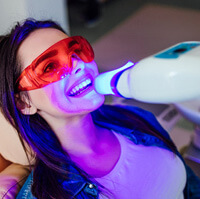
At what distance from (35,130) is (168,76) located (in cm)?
47

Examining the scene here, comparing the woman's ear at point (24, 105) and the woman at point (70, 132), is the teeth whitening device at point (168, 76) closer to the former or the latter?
the woman at point (70, 132)

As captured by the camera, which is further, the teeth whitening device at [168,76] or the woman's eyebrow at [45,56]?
the woman's eyebrow at [45,56]

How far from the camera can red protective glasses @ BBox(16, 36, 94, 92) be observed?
82 cm

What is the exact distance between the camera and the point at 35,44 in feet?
2.77

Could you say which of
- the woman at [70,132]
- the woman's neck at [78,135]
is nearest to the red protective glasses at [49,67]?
the woman at [70,132]

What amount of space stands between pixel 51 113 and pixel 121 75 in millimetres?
242

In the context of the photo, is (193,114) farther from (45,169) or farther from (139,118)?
(45,169)

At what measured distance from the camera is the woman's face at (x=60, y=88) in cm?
84

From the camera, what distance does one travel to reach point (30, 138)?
94 cm

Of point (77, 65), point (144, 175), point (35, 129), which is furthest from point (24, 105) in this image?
point (144, 175)

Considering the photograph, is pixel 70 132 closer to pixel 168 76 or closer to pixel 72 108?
pixel 72 108

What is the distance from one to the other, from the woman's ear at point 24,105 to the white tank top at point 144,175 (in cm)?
28

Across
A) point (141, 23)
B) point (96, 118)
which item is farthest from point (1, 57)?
point (141, 23)

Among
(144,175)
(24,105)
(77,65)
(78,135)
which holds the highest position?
(77,65)
